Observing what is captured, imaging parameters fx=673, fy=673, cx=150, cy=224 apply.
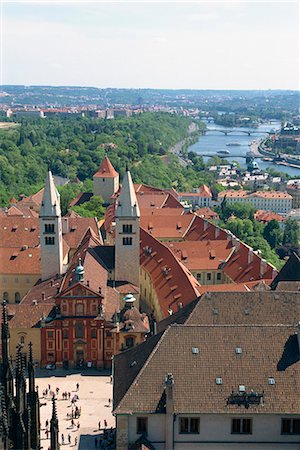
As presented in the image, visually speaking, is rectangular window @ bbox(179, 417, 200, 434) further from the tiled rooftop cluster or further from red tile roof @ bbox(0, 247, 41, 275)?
red tile roof @ bbox(0, 247, 41, 275)

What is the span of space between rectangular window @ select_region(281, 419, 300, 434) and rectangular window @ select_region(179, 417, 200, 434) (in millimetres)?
4118

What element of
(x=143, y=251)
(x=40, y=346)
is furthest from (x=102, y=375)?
(x=143, y=251)

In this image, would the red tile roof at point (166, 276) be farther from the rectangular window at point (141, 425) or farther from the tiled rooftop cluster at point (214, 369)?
the rectangular window at point (141, 425)

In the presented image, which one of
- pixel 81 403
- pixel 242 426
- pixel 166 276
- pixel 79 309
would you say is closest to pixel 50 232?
pixel 79 309

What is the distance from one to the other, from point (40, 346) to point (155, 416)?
885 inches

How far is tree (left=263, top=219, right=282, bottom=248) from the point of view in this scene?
101 metres

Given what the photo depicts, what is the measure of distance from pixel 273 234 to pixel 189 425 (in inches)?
2814

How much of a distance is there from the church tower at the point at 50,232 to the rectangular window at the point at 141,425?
1160 inches

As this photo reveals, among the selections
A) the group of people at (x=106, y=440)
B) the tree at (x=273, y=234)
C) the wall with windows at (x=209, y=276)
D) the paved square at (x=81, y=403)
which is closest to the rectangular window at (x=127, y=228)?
the wall with windows at (x=209, y=276)

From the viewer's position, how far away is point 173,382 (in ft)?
105

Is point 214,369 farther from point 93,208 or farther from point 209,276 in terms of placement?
point 93,208

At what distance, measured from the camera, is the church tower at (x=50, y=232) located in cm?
5906

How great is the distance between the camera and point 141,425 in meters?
32.6

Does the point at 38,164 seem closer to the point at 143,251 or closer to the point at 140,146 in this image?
the point at 140,146
